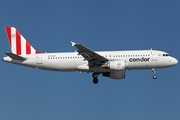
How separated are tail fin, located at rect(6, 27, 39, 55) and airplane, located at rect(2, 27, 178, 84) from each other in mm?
974

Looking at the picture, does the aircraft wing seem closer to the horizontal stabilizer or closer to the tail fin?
the tail fin

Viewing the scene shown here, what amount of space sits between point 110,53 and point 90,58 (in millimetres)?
3178

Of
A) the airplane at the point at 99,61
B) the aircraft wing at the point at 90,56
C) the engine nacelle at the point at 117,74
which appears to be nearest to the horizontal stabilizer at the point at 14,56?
the airplane at the point at 99,61

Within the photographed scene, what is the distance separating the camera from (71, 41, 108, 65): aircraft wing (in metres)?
57.9

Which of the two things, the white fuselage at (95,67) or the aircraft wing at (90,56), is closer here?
the aircraft wing at (90,56)

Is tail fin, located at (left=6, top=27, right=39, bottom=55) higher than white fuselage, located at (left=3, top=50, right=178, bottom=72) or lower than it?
higher

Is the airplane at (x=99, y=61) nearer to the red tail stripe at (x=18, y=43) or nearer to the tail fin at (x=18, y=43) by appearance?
the tail fin at (x=18, y=43)

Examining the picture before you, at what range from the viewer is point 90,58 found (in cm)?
5969

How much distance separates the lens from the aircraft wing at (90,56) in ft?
190

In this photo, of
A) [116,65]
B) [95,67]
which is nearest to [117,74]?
[116,65]

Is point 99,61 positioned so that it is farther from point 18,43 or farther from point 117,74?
point 18,43

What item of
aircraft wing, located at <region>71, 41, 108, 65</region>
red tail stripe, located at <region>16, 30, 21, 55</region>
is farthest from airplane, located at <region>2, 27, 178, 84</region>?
red tail stripe, located at <region>16, 30, 21, 55</region>

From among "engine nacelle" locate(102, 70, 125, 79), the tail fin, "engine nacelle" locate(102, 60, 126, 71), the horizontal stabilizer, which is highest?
the tail fin

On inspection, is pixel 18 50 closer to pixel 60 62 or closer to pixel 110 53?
pixel 60 62
